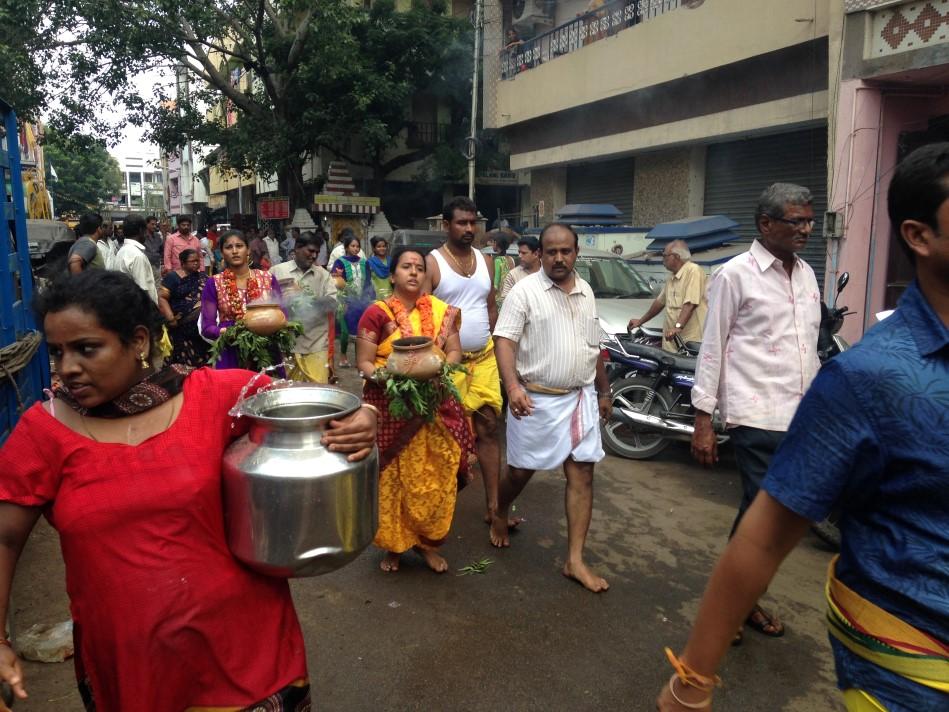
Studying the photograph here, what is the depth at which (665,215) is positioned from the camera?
1416cm

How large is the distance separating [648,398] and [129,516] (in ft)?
16.1

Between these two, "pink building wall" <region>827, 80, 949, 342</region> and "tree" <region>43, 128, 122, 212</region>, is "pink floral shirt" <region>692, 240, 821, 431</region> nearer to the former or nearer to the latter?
"pink building wall" <region>827, 80, 949, 342</region>

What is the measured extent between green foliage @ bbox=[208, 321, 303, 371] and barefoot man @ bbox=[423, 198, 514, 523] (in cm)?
132

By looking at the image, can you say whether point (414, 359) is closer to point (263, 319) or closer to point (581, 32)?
point (263, 319)

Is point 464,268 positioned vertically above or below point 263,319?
above

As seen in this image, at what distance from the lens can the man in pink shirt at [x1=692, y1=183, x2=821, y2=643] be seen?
3217 mm

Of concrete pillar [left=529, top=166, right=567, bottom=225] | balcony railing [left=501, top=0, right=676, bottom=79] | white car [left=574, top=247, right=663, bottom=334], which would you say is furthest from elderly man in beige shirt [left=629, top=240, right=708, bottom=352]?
concrete pillar [left=529, top=166, right=567, bottom=225]

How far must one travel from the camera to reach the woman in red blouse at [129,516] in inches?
66.0

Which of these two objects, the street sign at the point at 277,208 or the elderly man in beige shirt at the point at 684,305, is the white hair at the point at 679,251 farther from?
the street sign at the point at 277,208

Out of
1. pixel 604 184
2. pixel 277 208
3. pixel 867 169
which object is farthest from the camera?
pixel 277 208

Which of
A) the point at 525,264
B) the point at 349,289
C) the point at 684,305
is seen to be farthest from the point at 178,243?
the point at 684,305

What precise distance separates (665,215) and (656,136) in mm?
1561

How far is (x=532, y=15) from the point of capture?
61.7 feet

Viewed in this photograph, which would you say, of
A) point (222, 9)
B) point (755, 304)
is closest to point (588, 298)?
point (755, 304)
